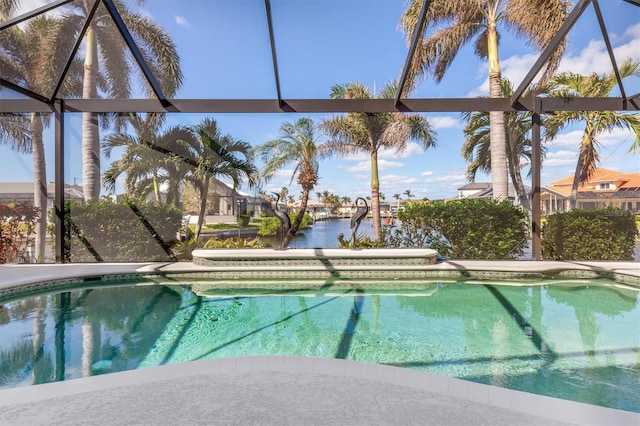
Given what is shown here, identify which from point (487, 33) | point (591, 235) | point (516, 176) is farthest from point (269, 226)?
point (591, 235)

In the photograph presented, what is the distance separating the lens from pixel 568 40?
9008 millimetres

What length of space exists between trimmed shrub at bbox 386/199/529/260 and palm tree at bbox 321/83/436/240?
201 cm

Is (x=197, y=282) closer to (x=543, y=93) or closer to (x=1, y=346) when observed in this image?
(x=1, y=346)

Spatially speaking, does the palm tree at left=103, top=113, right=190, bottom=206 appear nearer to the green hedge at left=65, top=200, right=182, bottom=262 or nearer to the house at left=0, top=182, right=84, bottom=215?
the house at left=0, top=182, right=84, bottom=215

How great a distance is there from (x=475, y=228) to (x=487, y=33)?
527 centimetres

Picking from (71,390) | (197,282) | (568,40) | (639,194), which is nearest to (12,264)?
(197,282)

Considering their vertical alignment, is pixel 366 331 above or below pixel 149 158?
below

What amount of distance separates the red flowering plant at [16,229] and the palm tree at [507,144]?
40.9 ft

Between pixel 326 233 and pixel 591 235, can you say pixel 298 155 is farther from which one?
pixel 591 235

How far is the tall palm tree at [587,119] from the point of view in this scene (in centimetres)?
983

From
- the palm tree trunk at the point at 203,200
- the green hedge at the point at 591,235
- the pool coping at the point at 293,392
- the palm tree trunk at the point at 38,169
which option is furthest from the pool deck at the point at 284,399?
the palm tree trunk at the point at 38,169

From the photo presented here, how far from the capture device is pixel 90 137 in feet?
32.3

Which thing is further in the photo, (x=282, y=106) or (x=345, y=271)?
(x=345, y=271)

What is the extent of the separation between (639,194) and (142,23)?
14.2m
